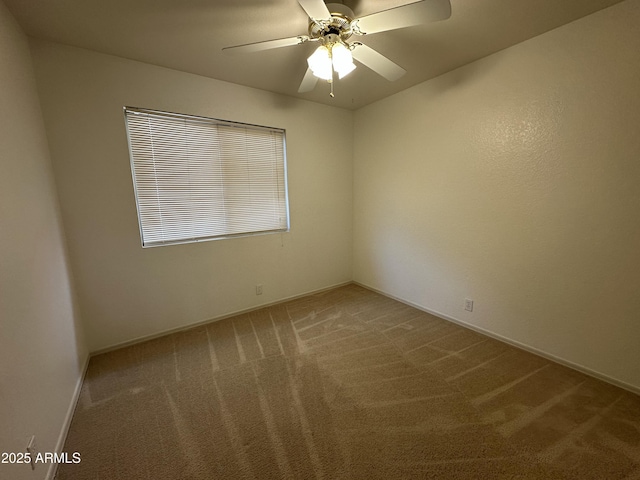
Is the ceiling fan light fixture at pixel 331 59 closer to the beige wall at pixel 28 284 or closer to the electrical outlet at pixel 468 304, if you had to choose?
the beige wall at pixel 28 284

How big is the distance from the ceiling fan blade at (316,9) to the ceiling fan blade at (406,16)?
202mm

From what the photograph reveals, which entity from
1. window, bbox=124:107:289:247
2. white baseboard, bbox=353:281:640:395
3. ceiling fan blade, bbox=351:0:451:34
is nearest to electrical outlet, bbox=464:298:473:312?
white baseboard, bbox=353:281:640:395

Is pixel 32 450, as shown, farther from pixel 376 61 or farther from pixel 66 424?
pixel 376 61

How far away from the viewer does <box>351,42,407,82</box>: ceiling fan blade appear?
159 centimetres

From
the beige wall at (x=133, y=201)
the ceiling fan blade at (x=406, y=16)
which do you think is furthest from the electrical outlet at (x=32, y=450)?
the ceiling fan blade at (x=406, y=16)

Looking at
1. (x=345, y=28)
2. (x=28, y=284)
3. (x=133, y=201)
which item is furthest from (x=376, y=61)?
(x=28, y=284)

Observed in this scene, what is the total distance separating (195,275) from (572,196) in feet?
11.1

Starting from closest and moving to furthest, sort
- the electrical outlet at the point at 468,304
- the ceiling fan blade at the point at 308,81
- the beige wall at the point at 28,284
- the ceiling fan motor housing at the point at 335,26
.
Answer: the beige wall at the point at 28,284
the ceiling fan motor housing at the point at 335,26
the ceiling fan blade at the point at 308,81
the electrical outlet at the point at 468,304

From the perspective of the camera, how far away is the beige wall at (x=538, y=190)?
1.66m

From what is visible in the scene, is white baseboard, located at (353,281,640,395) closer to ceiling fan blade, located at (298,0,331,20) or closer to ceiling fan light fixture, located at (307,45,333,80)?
ceiling fan light fixture, located at (307,45,333,80)

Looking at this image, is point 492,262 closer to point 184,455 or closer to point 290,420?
point 290,420

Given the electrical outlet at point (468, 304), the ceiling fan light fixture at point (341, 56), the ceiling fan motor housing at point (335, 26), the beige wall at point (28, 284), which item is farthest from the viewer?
the electrical outlet at point (468, 304)

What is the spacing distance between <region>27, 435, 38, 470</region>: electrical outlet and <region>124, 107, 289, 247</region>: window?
1531mm

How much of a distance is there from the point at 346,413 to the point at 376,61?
2.35m
